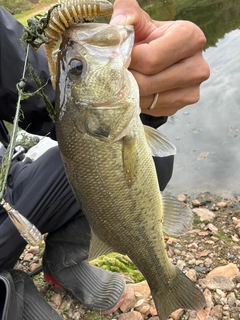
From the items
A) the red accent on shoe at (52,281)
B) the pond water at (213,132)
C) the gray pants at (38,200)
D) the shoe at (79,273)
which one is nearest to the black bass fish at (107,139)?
the gray pants at (38,200)

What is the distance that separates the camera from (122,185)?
1.87 m

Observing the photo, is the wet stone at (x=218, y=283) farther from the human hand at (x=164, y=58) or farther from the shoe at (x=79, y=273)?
the human hand at (x=164, y=58)

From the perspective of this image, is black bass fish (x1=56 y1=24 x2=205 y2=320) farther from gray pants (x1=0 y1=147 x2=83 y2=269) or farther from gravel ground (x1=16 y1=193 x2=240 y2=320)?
gravel ground (x1=16 y1=193 x2=240 y2=320)

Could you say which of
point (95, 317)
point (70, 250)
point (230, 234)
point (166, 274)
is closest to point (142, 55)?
point (166, 274)

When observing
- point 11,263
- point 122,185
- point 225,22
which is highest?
point 122,185

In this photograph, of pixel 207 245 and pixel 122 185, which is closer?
pixel 122 185

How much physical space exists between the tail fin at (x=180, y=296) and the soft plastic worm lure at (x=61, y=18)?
4.82 feet

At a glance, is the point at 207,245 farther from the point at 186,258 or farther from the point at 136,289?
the point at 136,289

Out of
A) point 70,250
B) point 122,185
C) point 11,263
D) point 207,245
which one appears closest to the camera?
point 122,185

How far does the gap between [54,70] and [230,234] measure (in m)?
3.13

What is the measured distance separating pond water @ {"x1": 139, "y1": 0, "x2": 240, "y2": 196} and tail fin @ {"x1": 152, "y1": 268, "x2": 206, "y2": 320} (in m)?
3.04

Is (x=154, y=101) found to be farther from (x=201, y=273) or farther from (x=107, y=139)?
(x=201, y=273)

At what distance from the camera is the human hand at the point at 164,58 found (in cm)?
169

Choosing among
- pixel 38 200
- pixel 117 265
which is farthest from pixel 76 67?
pixel 117 265
